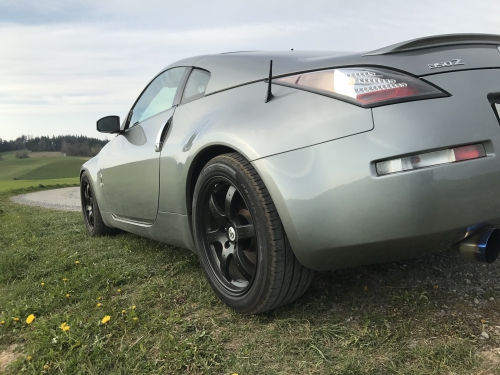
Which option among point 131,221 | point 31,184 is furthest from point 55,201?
point 31,184

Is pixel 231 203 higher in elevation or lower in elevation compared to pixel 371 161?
lower

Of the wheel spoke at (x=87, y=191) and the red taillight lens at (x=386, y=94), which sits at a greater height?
the red taillight lens at (x=386, y=94)

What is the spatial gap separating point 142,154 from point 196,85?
66cm

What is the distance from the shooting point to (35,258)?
3.88 metres

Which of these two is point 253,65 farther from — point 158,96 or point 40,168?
point 40,168

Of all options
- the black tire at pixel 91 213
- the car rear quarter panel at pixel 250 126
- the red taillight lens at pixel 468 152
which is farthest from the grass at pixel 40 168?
the red taillight lens at pixel 468 152

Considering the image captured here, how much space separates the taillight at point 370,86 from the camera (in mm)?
1758

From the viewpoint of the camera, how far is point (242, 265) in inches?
88.7

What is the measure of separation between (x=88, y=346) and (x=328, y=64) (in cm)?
172

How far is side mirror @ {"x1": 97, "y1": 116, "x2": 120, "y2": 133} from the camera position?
3855mm

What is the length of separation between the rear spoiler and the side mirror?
99.6 inches

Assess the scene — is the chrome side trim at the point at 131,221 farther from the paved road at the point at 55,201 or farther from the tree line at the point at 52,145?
the tree line at the point at 52,145

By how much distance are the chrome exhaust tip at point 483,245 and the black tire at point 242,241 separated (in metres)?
0.71

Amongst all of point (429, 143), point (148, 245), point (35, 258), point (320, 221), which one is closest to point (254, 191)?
point (320, 221)
